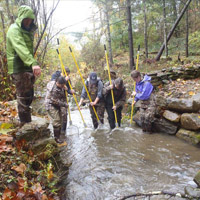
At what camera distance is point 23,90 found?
129 inches

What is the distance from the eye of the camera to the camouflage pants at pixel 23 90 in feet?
10.5

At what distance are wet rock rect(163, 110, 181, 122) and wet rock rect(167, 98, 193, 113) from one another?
0.15m

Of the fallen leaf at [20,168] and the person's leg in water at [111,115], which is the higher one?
the fallen leaf at [20,168]

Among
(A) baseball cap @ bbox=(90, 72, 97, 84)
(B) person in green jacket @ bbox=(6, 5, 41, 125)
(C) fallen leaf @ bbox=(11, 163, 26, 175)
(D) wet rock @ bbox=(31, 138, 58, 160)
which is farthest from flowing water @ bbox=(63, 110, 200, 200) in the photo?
(A) baseball cap @ bbox=(90, 72, 97, 84)

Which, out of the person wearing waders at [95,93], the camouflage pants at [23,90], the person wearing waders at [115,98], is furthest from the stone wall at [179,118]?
the camouflage pants at [23,90]

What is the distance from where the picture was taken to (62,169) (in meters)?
3.31

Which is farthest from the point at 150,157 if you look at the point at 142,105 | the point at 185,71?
the point at 185,71

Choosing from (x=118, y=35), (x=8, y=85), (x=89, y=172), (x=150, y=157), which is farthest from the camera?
(x=118, y=35)

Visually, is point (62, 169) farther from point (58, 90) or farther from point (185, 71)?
point (185, 71)

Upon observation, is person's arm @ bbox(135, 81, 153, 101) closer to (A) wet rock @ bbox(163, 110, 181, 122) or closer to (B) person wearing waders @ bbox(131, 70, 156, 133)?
(B) person wearing waders @ bbox(131, 70, 156, 133)

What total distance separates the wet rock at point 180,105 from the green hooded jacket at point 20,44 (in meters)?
4.21

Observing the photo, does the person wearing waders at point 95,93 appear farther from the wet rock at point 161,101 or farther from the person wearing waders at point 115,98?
the wet rock at point 161,101

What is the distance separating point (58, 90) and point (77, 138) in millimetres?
1709

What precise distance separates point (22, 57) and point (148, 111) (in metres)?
3.98
